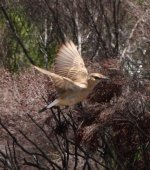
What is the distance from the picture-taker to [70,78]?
8297 millimetres

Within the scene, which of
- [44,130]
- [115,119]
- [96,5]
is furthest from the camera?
[96,5]

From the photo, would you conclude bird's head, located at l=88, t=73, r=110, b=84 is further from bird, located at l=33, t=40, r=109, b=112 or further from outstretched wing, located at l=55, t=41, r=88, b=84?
outstretched wing, located at l=55, t=41, r=88, b=84

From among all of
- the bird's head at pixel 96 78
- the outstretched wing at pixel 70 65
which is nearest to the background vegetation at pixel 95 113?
the bird's head at pixel 96 78

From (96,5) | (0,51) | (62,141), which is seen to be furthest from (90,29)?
(62,141)

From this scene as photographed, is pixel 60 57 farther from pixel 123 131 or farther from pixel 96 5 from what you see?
pixel 96 5

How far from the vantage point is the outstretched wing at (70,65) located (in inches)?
328

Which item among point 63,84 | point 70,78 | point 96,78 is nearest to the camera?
point 63,84

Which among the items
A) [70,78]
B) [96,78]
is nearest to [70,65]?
[70,78]

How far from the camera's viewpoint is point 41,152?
34.3 ft

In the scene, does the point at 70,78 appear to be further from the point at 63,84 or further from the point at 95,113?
the point at 95,113

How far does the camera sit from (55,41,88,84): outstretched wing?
8.32 m

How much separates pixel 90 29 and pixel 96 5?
688 millimetres

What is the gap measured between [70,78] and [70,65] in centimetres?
16

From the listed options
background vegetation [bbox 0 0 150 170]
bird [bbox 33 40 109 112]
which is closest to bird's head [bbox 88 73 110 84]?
bird [bbox 33 40 109 112]
